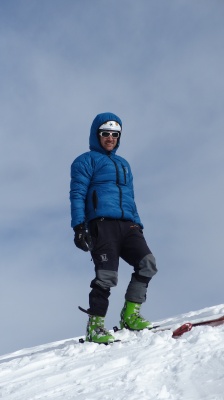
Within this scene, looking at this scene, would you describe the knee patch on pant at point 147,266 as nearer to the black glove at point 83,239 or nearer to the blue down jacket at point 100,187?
the blue down jacket at point 100,187

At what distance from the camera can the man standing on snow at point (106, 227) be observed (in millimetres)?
5270

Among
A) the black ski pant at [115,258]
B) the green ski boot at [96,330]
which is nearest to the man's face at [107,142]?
the black ski pant at [115,258]

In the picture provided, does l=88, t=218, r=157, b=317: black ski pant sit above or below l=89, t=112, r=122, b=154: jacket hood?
below

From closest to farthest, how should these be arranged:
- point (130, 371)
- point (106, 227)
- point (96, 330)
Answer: point (130, 371)
point (96, 330)
point (106, 227)

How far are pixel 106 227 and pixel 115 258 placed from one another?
34 cm

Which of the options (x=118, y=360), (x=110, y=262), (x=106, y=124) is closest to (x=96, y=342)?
(x=110, y=262)

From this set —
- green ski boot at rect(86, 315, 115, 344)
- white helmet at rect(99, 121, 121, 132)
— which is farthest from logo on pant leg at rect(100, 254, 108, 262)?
white helmet at rect(99, 121, 121, 132)

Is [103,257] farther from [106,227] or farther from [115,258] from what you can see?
[106,227]

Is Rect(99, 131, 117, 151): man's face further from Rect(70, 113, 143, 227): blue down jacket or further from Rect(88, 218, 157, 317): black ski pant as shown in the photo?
Rect(88, 218, 157, 317): black ski pant

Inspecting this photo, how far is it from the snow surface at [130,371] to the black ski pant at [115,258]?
635 mm

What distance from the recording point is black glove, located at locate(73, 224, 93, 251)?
17.2 ft

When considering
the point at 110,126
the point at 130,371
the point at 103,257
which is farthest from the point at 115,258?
the point at 130,371

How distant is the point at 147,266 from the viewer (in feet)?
18.1

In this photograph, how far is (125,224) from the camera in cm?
559
